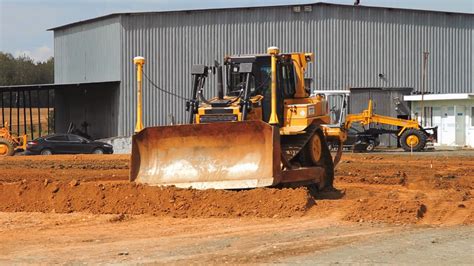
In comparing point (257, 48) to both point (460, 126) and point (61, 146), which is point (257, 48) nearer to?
point (460, 126)

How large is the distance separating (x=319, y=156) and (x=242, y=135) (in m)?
2.87

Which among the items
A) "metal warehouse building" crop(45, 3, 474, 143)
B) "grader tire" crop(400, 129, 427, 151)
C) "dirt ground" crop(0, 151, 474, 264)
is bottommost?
"dirt ground" crop(0, 151, 474, 264)

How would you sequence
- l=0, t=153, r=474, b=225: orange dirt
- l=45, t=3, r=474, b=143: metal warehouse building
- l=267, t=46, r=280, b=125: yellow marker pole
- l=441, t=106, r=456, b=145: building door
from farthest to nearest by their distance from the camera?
l=45, t=3, r=474, b=143: metal warehouse building
l=441, t=106, r=456, b=145: building door
l=267, t=46, r=280, b=125: yellow marker pole
l=0, t=153, r=474, b=225: orange dirt

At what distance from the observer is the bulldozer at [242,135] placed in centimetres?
1404

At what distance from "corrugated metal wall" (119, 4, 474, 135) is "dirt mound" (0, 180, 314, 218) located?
100ft

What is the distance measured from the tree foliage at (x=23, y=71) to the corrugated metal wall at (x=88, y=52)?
4239 centimetres

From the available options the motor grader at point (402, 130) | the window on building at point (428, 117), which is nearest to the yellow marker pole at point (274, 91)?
the motor grader at point (402, 130)

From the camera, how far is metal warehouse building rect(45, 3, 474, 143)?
45625 mm

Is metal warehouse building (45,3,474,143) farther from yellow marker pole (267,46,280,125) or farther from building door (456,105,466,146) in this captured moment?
yellow marker pole (267,46,280,125)

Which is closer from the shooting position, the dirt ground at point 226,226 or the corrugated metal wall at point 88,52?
the dirt ground at point 226,226

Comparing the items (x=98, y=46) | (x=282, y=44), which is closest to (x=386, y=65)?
(x=282, y=44)

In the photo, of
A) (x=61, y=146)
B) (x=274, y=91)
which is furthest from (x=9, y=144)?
(x=274, y=91)

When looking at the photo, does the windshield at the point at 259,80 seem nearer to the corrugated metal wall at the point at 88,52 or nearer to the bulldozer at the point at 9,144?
the bulldozer at the point at 9,144

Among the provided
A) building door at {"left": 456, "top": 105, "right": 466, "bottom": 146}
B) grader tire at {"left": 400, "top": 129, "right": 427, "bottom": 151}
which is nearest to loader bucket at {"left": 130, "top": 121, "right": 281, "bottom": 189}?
grader tire at {"left": 400, "top": 129, "right": 427, "bottom": 151}
